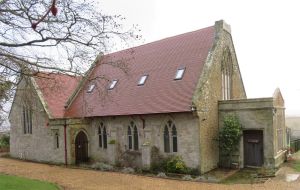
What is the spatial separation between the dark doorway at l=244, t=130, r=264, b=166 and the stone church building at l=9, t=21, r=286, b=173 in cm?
6

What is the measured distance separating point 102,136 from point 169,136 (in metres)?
7.39

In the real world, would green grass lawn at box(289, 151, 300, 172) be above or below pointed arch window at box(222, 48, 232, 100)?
below

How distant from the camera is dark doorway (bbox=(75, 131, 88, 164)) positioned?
30094 millimetres

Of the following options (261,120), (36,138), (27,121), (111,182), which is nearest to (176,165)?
(111,182)

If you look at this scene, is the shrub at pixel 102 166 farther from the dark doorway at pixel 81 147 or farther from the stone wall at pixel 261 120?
the stone wall at pixel 261 120

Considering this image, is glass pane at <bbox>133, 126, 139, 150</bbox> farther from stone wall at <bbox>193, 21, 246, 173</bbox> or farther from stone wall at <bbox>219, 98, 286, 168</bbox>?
stone wall at <bbox>219, 98, 286, 168</bbox>

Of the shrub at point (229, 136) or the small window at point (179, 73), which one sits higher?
the small window at point (179, 73)

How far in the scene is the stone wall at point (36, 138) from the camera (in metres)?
30.4

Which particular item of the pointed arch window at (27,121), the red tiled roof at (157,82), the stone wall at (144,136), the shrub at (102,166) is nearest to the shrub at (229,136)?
the stone wall at (144,136)

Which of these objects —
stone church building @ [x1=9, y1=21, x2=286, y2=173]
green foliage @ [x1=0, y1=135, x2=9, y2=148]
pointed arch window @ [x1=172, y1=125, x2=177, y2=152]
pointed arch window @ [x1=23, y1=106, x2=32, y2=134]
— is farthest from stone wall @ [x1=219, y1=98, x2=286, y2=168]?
green foliage @ [x1=0, y1=135, x2=9, y2=148]

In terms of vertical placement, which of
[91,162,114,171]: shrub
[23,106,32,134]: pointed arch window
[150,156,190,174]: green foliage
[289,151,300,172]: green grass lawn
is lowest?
[91,162,114,171]: shrub

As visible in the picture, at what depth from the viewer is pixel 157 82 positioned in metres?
26.4

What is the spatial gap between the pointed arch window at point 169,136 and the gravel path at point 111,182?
2858 millimetres

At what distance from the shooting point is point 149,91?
26344 mm
